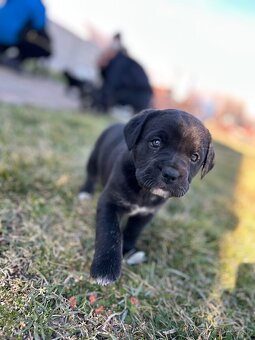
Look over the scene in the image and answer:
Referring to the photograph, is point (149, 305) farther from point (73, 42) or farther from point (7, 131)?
point (73, 42)

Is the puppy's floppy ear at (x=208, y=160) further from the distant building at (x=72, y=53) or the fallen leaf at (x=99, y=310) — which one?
the distant building at (x=72, y=53)

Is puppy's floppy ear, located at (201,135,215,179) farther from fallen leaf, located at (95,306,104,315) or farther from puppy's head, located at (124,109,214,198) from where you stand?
fallen leaf, located at (95,306,104,315)

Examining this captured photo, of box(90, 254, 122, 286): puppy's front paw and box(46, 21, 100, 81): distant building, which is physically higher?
box(90, 254, 122, 286): puppy's front paw

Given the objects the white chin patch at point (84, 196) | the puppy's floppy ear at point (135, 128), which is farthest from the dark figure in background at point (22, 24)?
the puppy's floppy ear at point (135, 128)

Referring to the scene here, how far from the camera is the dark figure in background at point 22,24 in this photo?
801 cm

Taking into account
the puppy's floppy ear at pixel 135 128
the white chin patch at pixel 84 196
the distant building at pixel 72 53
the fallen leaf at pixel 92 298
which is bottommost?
the distant building at pixel 72 53

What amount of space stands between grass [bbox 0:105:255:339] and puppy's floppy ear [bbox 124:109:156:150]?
986 millimetres

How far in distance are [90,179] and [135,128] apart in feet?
4.98

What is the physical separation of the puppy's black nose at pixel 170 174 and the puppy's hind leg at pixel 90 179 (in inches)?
69.4

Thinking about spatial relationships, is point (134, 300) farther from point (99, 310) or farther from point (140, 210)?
point (140, 210)

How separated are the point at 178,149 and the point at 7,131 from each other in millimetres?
3175

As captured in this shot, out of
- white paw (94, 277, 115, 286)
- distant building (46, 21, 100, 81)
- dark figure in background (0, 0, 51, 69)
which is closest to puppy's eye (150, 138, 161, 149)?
white paw (94, 277, 115, 286)

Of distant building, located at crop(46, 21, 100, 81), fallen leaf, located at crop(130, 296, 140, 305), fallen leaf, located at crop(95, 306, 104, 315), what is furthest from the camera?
distant building, located at crop(46, 21, 100, 81)

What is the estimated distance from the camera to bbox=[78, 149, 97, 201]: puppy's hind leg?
435 cm
